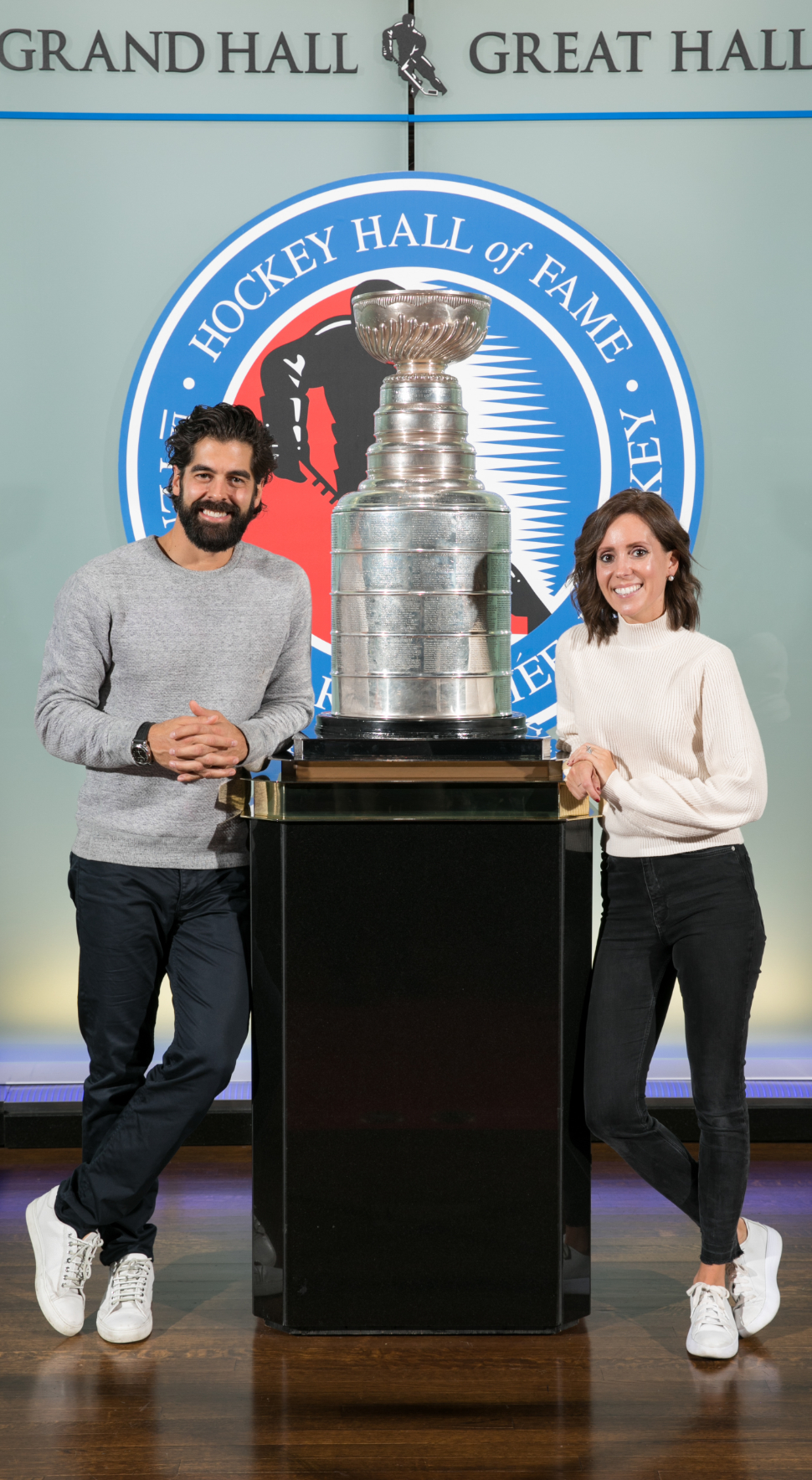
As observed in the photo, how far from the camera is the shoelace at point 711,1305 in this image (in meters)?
2.44

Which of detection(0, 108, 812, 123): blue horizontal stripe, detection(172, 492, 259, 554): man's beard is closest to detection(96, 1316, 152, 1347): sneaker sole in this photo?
detection(172, 492, 259, 554): man's beard

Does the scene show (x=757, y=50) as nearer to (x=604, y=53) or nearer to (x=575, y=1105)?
(x=604, y=53)

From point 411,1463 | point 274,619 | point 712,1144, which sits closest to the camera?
point 411,1463

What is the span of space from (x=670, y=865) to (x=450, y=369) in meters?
1.90

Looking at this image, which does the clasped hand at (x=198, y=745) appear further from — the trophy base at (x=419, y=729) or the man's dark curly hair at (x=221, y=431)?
the man's dark curly hair at (x=221, y=431)

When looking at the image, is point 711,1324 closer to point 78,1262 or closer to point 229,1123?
point 78,1262

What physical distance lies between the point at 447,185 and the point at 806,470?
4.05 feet

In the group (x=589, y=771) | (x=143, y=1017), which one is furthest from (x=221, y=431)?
(x=143, y=1017)

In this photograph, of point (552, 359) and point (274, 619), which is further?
point (552, 359)

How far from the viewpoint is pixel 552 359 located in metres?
3.77

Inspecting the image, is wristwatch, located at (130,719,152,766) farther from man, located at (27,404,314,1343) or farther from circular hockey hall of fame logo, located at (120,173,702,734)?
circular hockey hall of fame logo, located at (120,173,702,734)

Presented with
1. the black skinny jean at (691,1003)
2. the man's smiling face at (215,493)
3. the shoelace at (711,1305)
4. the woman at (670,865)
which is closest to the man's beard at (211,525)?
the man's smiling face at (215,493)

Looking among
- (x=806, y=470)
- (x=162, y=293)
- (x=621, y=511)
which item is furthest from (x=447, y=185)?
(x=621, y=511)

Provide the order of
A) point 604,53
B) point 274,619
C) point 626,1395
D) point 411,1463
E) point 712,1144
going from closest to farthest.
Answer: point 411,1463
point 626,1395
point 712,1144
point 274,619
point 604,53
